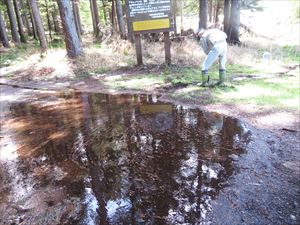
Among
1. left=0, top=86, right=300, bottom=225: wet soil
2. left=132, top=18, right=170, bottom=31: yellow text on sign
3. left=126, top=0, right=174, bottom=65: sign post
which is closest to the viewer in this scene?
left=0, top=86, right=300, bottom=225: wet soil

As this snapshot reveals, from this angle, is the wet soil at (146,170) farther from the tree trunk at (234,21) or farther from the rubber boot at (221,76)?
the tree trunk at (234,21)

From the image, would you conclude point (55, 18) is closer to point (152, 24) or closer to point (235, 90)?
point (152, 24)

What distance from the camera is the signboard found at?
434 inches

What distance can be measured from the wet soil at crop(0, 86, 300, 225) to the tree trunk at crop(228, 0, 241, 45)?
458 inches

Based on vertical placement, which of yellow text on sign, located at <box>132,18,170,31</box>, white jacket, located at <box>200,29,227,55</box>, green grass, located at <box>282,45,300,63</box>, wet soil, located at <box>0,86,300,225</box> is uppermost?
yellow text on sign, located at <box>132,18,170,31</box>

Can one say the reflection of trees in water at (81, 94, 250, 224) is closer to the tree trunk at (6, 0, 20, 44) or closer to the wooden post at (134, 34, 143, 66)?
the wooden post at (134, 34, 143, 66)

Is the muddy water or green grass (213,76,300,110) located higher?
the muddy water

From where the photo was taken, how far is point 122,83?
31.9 feet

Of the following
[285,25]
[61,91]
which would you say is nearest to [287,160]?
[61,91]

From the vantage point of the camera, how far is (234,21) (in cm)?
1688

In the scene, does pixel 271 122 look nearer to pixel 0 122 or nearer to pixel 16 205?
pixel 16 205

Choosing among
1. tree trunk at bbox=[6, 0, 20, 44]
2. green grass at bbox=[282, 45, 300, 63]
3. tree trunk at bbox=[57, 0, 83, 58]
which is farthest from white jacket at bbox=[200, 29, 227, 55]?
tree trunk at bbox=[6, 0, 20, 44]

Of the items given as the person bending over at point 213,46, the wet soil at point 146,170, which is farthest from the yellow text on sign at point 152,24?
the wet soil at point 146,170

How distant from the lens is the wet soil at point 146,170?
3.32 meters
